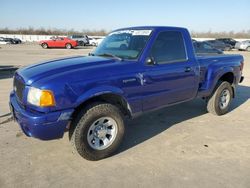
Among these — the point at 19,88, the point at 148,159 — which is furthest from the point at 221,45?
the point at 19,88

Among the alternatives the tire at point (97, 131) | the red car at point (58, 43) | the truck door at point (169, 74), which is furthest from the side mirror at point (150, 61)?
the red car at point (58, 43)

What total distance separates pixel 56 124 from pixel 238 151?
291cm

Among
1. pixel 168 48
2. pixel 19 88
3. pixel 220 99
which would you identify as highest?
pixel 168 48

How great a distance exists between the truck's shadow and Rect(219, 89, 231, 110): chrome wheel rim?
0.43m

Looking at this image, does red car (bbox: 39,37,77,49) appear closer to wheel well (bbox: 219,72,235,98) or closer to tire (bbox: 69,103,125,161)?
wheel well (bbox: 219,72,235,98)

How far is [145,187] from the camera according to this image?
3.30 m

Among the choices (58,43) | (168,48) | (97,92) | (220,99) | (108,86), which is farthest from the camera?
(58,43)

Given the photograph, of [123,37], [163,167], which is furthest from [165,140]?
[123,37]

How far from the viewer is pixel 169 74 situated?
15.2 ft

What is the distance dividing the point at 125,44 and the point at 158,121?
1908 millimetres

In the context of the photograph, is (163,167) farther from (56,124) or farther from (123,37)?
(123,37)

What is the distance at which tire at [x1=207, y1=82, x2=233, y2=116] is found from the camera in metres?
6.10

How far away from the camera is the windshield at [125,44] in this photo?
445 centimetres

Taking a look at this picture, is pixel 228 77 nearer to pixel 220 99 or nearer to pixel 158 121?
pixel 220 99
